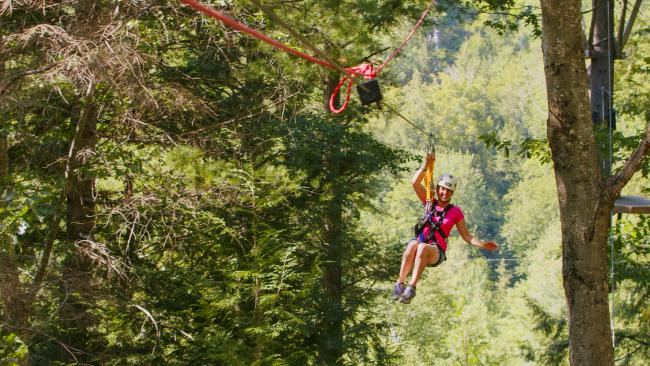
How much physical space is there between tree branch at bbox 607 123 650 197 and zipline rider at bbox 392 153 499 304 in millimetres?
1697

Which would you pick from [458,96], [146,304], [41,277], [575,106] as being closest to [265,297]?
[146,304]

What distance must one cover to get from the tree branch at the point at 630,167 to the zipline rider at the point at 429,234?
1697 millimetres

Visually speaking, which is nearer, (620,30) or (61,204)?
(61,204)

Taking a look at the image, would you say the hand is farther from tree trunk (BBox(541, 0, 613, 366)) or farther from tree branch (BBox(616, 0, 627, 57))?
tree branch (BBox(616, 0, 627, 57))

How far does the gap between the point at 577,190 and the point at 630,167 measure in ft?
1.20

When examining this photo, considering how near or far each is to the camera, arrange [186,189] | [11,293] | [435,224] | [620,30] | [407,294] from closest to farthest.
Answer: [407,294]
[435,224]
[11,293]
[186,189]
[620,30]

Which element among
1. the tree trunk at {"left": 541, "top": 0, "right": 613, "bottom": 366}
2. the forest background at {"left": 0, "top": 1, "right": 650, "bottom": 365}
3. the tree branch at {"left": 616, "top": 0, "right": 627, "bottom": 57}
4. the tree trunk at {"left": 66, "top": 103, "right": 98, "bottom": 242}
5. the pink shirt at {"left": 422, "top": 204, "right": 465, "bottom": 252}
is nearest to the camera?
the tree trunk at {"left": 541, "top": 0, "right": 613, "bottom": 366}

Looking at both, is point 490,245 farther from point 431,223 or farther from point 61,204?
point 61,204

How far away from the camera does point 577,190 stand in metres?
5.82

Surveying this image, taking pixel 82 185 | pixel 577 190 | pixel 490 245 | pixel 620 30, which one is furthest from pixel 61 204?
pixel 620 30

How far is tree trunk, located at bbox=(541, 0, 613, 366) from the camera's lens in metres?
5.78

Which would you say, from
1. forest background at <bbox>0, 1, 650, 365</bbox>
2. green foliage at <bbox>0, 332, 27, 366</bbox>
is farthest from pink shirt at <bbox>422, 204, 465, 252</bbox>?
green foliage at <bbox>0, 332, 27, 366</bbox>

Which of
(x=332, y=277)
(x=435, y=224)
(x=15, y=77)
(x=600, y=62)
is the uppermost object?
(x=600, y=62)

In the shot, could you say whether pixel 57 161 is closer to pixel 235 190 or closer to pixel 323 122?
pixel 235 190
